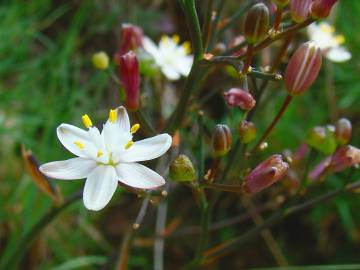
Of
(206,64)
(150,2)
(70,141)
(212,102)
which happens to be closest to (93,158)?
(70,141)

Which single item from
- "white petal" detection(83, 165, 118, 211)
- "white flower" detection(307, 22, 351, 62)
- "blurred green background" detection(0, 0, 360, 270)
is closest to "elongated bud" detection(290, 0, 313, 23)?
"white petal" detection(83, 165, 118, 211)

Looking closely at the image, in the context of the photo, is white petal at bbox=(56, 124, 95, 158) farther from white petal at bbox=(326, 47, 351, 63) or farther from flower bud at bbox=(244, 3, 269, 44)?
white petal at bbox=(326, 47, 351, 63)

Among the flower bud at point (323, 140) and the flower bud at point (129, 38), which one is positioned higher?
the flower bud at point (129, 38)

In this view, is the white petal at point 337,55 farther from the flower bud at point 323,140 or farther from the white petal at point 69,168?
the white petal at point 69,168

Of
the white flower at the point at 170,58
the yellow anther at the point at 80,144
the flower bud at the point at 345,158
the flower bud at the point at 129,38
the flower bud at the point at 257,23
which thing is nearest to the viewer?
the flower bud at the point at 257,23

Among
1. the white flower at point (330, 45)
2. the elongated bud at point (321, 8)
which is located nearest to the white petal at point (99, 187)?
the elongated bud at point (321, 8)

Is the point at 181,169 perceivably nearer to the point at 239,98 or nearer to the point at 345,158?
the point at 239,98

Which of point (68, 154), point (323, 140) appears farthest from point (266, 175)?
point (68, 154)
